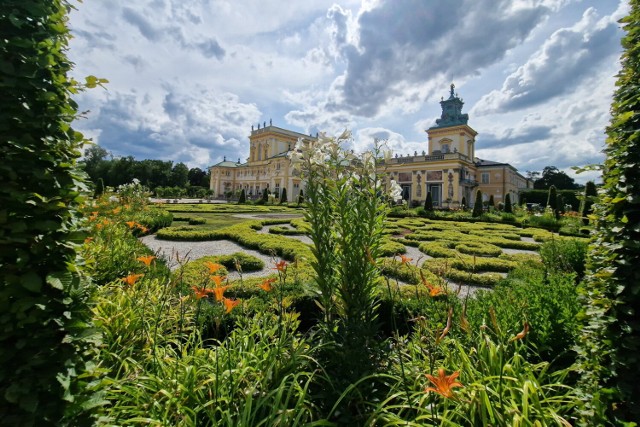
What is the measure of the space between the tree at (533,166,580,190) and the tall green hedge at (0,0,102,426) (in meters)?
62.9

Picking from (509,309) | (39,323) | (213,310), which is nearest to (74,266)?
(39,323)

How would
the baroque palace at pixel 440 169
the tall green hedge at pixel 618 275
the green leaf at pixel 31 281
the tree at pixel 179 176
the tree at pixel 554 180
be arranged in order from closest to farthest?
the green leaf at pixel 31 281
the tall green hedge at pixel 618 275
the baroque palace at pixel 440 169
the tree at pixel 554 180
the tree at pixel 179 176

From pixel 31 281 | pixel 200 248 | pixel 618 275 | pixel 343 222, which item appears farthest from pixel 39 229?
pixel 200 248

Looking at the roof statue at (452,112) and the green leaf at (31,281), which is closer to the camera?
the green leaf at (31,281)

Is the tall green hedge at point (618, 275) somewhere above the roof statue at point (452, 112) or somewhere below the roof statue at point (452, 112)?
below

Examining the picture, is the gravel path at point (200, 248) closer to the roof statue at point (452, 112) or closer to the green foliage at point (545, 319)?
the green foliage at point (545, 319)

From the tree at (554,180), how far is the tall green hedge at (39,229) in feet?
207

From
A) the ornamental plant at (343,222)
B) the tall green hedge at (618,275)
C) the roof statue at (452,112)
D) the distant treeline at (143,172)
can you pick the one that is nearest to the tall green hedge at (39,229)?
the ornamental plant at (343,222)

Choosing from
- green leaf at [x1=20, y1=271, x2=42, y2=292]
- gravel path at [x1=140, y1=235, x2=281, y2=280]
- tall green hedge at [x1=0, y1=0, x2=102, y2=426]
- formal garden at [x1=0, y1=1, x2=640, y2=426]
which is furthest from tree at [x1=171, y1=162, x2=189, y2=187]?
green leaf at [x1=20, y1=271, x2=42, y2=292]

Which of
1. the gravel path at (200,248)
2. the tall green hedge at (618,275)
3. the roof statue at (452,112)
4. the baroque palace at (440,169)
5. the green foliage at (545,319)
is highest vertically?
the roof statue at (452,112)

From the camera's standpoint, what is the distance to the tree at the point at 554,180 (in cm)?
5154

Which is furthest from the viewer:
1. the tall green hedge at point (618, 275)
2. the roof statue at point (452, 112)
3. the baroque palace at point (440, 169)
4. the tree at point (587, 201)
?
the roof statue at point (452, 112)

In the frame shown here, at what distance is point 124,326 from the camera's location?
226 centimetres

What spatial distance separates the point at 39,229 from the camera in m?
1.08
